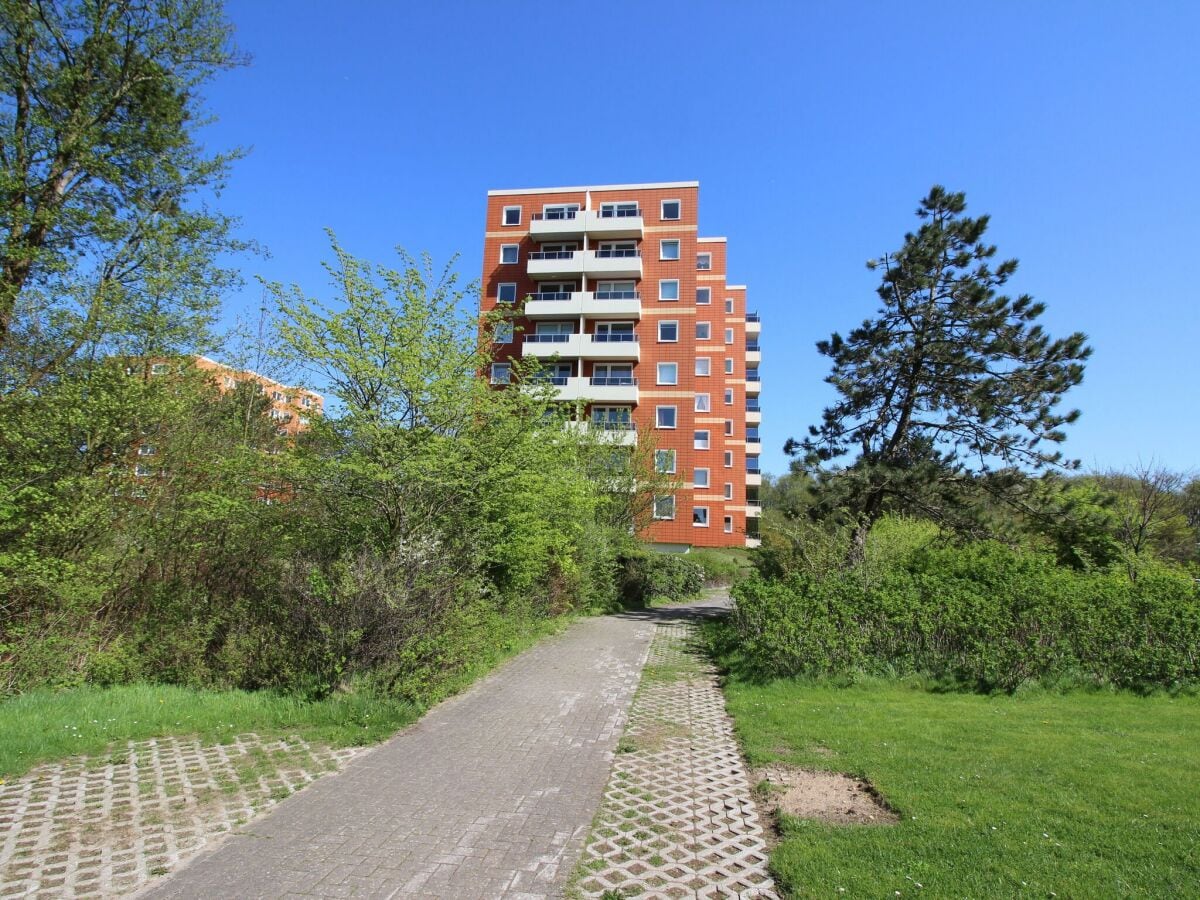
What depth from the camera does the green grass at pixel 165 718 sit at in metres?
5.86

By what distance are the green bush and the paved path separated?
368 centimetres

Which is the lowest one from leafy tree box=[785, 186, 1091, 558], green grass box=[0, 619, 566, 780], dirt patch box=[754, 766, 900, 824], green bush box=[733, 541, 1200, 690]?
dirt patch box=[754, 766, 900, 824]

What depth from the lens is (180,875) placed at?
386 centimetres

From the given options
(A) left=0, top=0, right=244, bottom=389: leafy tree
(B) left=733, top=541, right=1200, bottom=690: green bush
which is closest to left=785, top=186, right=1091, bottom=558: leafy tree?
(B) left=733, top=541, right=1200, bottom=690: green bush

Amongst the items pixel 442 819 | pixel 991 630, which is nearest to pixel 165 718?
pixel 442 819

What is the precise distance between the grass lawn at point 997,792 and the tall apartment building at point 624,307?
74.5 ft

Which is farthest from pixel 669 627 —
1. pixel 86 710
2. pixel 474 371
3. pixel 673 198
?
pixel 673 198

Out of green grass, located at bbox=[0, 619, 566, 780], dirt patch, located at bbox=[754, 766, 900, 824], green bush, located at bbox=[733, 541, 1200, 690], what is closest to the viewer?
dirt patch, located at bbox=[754, 766, 900, 824]

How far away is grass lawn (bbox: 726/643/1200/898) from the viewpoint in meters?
3.90

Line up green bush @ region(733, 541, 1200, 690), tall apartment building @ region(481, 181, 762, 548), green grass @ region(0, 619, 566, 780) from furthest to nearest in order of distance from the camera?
1. tall apartment building @ region(481, 181, 762, 548)
2. green bush @ region(733, 541, 1200, 690)
3. green grass @ region(0, 619, 566, 780)

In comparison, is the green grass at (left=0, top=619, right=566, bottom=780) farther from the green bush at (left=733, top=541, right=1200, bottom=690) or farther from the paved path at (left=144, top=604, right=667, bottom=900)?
the green bush at (left=733, top=541, right=1200, bottom=690)

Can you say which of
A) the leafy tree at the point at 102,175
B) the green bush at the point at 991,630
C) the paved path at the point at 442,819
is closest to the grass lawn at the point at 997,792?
the green bush at the point at 991,630

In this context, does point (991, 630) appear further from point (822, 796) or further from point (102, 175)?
point (102, 175)

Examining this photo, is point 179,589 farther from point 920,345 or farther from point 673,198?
point 673,198
